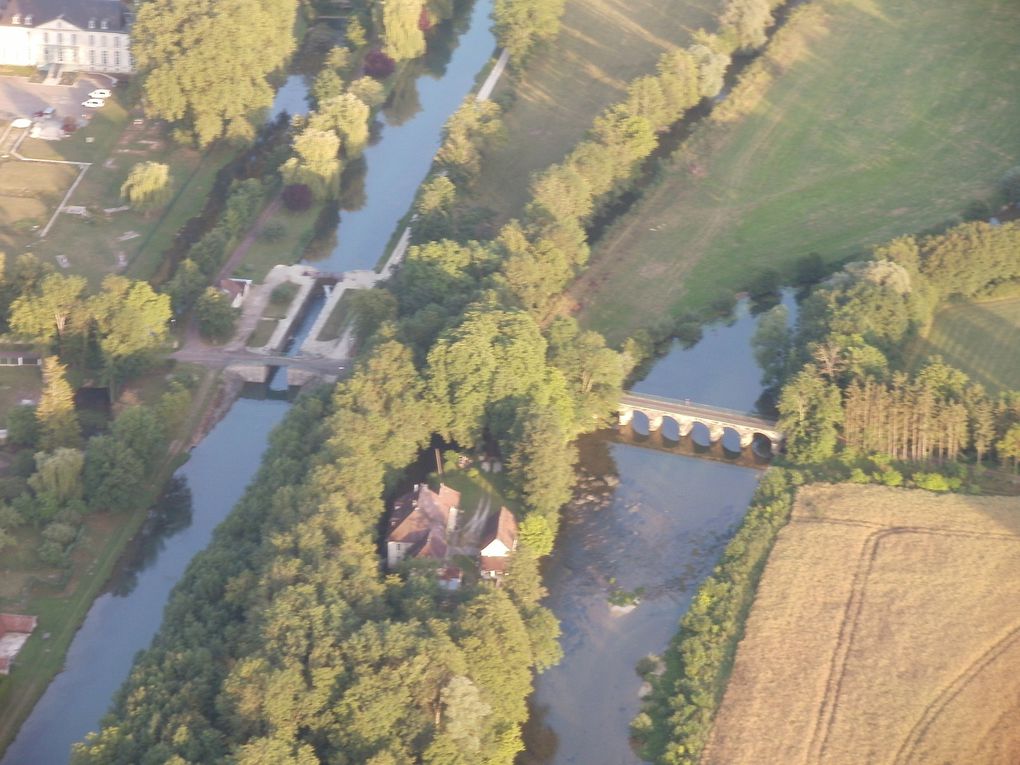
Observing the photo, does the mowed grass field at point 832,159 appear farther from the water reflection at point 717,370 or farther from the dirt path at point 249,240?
the dirt path at point 249,240

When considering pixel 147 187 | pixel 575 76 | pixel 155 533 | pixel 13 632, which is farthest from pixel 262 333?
pixel 575 76

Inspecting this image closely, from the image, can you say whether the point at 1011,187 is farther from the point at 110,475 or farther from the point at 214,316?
the point at 110,475

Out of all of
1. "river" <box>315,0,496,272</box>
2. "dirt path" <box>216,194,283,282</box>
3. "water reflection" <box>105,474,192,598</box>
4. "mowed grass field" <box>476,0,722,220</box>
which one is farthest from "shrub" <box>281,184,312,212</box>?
"water reflection" <box>105,474,192,598</box>

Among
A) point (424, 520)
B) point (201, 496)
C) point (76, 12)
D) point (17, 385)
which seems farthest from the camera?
point (76, 12)

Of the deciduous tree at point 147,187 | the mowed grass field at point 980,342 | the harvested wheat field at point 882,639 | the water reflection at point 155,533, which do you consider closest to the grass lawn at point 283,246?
the deciduous tree at point 147,187

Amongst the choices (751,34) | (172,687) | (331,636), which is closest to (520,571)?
(331,636)
